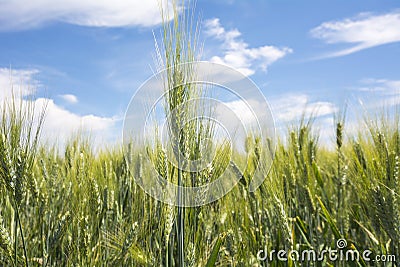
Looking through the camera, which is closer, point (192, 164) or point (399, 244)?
point (192, 164)

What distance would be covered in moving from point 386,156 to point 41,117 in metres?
1.73

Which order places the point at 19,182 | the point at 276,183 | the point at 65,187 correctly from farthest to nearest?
the point at 65,187 → the point at 276,183 → the point at 19,182

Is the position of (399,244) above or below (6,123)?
below

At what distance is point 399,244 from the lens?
6.95 feet

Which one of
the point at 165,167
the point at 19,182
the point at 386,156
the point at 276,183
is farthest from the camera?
the point at 276,183

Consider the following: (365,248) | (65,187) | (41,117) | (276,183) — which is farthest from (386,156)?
(65,187)

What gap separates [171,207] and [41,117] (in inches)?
28.0

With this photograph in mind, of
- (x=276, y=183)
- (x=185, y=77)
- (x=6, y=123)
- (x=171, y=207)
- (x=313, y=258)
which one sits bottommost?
(x=313, y=258)

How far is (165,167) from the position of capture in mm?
1805

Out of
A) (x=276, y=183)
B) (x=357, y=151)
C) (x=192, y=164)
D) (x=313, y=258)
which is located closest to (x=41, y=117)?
(x=192, y=164)

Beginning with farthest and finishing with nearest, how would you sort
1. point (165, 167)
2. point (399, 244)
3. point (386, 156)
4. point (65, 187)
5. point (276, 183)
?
point (65, 187)
point (276, 183)
point (386, 156)
point (399, 244)
point (165, 167)

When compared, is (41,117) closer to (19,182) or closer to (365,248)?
(19,182)

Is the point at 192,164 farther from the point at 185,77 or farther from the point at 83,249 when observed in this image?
the point at 83,249

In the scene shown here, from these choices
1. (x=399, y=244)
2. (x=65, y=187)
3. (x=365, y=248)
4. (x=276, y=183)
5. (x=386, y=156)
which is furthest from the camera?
(x=365, y=248)
